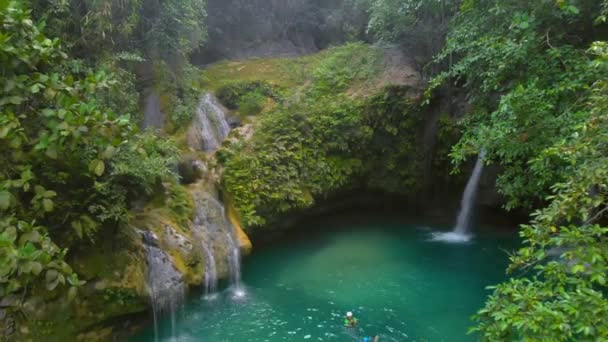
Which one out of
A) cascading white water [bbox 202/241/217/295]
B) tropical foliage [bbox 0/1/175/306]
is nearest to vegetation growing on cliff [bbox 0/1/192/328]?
tropical foliage [bbox 0/1/175/306]

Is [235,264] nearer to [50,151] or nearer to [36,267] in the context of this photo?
[50,151]

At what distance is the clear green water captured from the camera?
7824mm

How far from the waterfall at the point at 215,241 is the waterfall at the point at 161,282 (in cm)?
82

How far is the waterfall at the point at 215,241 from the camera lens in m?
9.02

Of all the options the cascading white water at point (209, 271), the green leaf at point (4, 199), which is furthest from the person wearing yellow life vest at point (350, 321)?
the green leaf at point (4, 199)

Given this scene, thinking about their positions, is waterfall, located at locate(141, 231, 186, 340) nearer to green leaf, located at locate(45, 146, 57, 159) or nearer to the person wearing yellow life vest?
the person wearing yellow life vest

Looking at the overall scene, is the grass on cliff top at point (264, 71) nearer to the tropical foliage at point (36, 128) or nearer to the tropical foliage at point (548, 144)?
the tropical foliage at point (548, 144)

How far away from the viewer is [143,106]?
36.6ft

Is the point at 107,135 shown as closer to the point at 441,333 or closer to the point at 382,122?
the point at 441,333

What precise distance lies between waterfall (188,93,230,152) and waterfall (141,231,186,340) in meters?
3.61

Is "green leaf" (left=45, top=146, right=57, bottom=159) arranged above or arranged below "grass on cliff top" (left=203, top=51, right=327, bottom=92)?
below

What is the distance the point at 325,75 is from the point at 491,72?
22.6ft

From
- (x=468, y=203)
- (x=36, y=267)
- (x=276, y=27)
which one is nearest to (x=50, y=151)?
(x=36, y=267)

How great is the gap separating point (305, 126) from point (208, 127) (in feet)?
8.94
